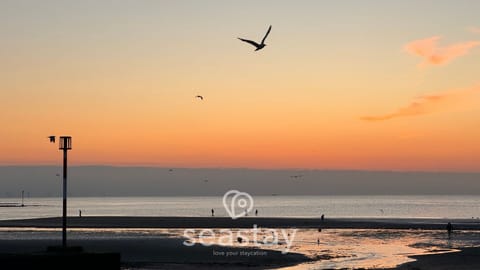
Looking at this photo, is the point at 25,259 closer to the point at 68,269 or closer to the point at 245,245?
the point at 68,269

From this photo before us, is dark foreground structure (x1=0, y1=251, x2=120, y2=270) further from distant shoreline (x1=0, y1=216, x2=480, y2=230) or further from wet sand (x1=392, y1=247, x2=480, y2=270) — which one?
distant shoreline (x1=0, y1=216, x2=480, y2=230)

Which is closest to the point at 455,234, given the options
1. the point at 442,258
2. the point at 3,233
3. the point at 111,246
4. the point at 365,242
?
the point at 365,242

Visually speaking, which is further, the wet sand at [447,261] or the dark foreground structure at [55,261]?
the wet sand at [447,261]

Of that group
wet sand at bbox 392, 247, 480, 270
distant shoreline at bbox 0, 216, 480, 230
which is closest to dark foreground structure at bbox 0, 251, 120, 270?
wet sand at bbox 392, 247, 480, 270

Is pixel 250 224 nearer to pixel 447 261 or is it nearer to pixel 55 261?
pixel 447 261

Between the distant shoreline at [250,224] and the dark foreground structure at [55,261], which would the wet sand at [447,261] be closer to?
the dark foreground structure at [55,261]

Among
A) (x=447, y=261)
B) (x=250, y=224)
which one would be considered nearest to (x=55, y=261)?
(x=447, y=261)

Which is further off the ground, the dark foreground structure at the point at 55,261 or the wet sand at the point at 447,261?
the dark foreground structure at the point at 55,261

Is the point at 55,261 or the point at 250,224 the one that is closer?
the point at 55,261

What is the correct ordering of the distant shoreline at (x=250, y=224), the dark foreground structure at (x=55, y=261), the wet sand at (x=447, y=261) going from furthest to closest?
the distant shoreline at (x=250, y=224), the wet sand at (x=447, y=261), the dark foreground structure at (x=55, y=261)

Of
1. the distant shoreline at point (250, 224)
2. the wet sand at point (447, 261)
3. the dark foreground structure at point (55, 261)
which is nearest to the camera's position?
the dark foreground structure at point (55, 261)

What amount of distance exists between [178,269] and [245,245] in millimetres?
15702

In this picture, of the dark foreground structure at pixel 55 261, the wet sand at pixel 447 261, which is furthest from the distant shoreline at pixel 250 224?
the dark foreground structure at pixel 55 261

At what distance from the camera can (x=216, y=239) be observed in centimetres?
6512
